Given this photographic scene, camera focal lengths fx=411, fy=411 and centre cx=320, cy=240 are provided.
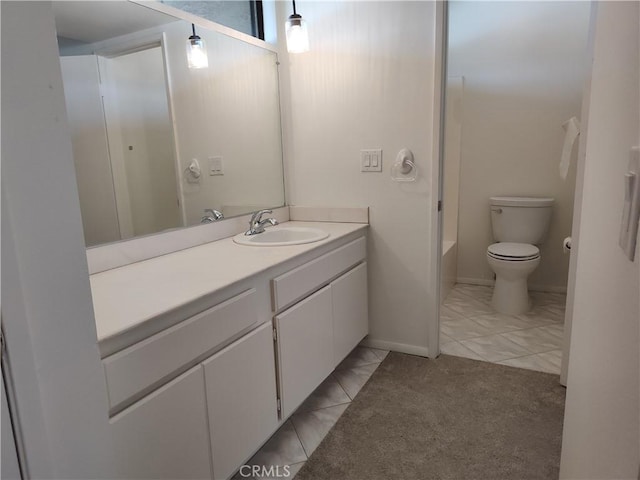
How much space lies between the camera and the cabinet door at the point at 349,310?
6.63ft

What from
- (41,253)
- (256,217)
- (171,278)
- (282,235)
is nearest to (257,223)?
(256,217)

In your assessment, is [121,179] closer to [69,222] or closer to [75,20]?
[75,20]

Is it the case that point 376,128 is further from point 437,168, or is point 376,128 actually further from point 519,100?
point 519,100

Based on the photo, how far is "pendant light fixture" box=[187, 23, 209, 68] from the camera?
1.91m

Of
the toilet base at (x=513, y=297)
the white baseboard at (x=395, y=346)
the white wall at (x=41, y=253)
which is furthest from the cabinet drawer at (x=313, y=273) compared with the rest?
the toilet base at (x=513, y=297)

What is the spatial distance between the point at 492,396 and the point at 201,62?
6.94 ft

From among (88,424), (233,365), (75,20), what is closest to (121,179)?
(75,20)

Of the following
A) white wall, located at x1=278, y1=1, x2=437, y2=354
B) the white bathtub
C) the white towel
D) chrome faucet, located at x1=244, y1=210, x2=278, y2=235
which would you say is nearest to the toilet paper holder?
white wall, located at x1=278, y1=1, x2=437, y2=354

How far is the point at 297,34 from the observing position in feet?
7.00

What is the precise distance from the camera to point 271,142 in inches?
96.7

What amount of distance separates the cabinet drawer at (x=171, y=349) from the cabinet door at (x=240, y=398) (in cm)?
6

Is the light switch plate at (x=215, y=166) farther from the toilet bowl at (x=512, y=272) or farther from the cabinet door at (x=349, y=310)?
the toilet bowl at (x=512, y=272)

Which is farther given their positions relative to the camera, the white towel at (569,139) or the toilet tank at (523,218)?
the toilet tank at (523,218)

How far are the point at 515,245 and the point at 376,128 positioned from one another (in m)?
1.52
